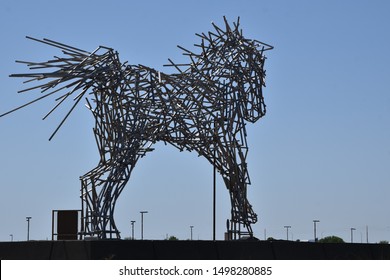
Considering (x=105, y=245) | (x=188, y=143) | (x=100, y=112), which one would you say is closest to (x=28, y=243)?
(x=105, y=245)

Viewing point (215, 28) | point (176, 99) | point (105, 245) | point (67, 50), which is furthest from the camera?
point (215, 28)

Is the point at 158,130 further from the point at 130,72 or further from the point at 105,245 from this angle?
A: the point at 105,245

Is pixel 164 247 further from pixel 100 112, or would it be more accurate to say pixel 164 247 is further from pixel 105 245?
pixel 100 112

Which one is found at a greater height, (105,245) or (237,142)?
(237,142)

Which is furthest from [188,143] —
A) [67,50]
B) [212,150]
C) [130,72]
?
[67,50]

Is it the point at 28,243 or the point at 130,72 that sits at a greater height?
the point at 130,72

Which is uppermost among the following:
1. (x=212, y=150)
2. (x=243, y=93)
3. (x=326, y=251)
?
(x=243, y=93)

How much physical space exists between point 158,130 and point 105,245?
167 inches

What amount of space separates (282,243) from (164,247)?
127 inches

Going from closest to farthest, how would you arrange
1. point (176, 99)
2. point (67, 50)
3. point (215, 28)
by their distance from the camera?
point (67, 50), point (176, 99), point (215, 28)

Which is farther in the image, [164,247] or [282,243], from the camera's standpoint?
[282,243]

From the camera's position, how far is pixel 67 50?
20266 millimetres

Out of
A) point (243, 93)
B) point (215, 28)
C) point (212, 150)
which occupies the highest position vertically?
point (215, 28)

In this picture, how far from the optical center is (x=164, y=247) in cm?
1928
